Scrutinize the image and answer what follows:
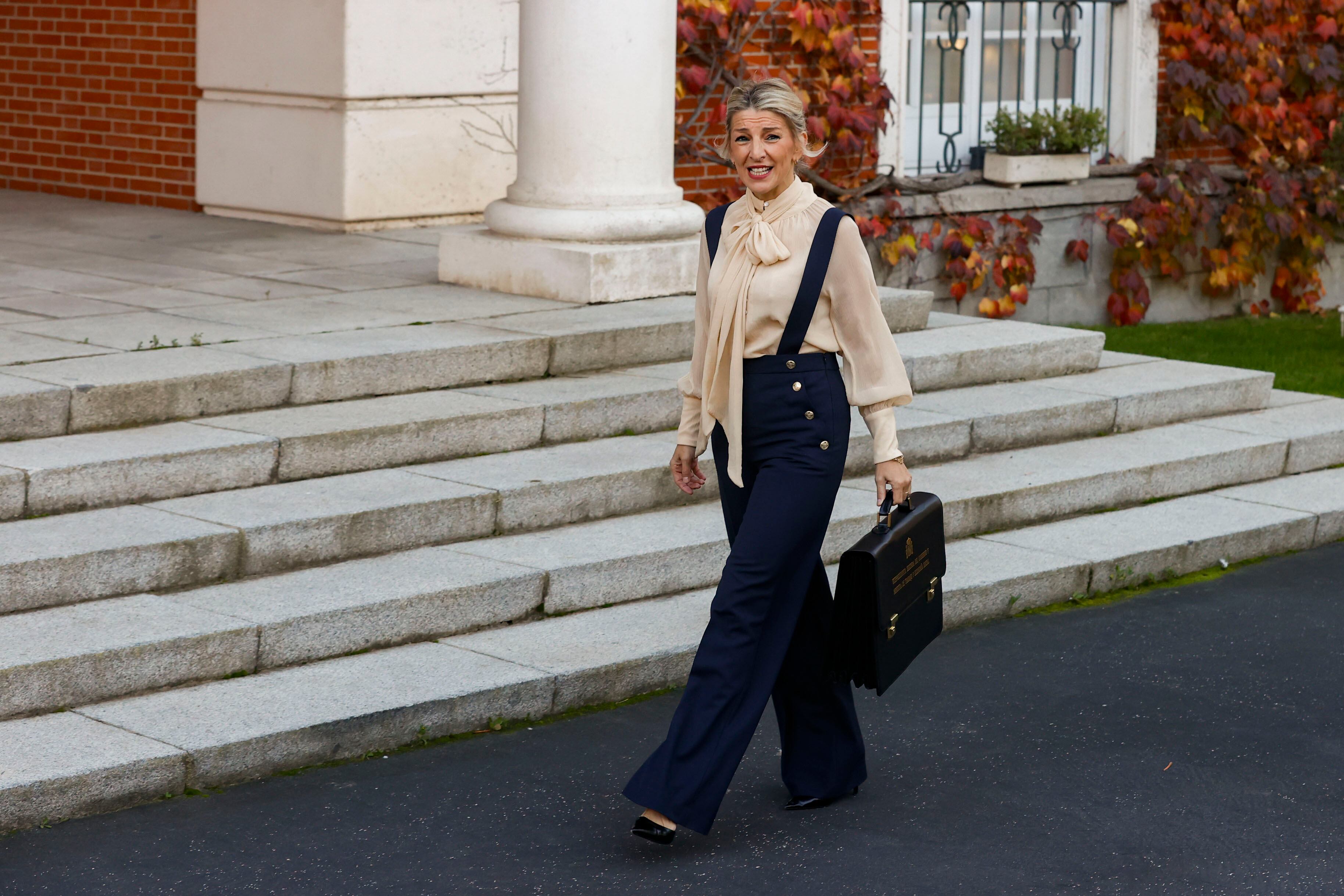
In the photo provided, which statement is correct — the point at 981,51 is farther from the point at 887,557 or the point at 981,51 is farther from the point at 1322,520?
the point at 887,557

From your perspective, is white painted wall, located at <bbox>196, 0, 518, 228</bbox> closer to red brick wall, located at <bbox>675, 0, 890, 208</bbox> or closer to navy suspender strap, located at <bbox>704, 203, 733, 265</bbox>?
red brick wall, located at <bbox>675, 0, 890, 208</bbox>

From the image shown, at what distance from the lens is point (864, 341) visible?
4.15m

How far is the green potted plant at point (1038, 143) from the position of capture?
37.8 ft

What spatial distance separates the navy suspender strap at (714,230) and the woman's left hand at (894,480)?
0.61 m

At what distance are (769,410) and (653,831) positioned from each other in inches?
37.3

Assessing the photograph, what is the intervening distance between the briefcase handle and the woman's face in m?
0.72

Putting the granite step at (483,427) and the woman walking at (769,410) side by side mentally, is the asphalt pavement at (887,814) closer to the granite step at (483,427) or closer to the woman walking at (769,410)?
the woman walking at (769,410)

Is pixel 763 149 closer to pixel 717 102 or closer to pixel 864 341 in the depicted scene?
pixel 864 341

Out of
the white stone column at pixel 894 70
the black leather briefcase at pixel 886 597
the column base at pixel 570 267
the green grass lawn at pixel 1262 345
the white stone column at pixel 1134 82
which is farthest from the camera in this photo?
the white stone column at pixel 1134 82

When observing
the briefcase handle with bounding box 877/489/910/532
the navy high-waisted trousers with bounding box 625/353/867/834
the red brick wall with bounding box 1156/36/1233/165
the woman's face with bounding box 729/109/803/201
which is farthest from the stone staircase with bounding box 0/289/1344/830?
the red brick wall with bounding box 1156/36/1233/165

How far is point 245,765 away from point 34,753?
0.48 metres

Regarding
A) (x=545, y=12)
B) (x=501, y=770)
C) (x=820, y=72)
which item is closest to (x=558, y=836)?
(x=501, y=770)

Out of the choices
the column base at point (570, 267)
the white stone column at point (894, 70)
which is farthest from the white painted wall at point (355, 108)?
the white stone column at point (894, 70)

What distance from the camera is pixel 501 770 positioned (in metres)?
4.67
